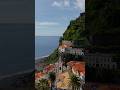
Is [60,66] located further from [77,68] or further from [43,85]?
[43,85]

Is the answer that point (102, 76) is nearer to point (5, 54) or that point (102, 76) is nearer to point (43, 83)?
point (5, 54)

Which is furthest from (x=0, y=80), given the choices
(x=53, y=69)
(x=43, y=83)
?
(x=53, y=69)

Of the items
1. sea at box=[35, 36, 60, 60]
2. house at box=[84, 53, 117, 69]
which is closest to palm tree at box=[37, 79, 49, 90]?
sea at box=[35, 36, 60, 60]

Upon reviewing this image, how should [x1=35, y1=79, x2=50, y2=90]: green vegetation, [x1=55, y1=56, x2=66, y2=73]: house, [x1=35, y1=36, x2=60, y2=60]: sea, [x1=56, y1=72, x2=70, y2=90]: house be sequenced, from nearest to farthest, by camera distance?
[x1=35, y1=79, x2=50, y2=90]: green vegetation, [x1=56, y1=72, x2=70, y2=90]: house, [x1=55, y1=56, x2=66, y2=73]: house, [x1=35, y1=36, x2=60, y2=60]: sea

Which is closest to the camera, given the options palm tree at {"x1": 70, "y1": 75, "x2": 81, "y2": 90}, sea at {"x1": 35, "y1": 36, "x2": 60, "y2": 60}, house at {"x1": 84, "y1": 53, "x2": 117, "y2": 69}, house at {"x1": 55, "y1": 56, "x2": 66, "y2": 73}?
house at {"x1": 84, "y1": 53, "x2": 117, "y2": 69}

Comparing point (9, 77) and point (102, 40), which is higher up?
point (102, 40)

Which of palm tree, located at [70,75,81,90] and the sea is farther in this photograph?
the sea

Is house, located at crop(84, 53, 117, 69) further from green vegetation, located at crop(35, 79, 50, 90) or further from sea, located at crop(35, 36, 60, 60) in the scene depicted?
sea, located at crop(35, 36, 60, 60)
